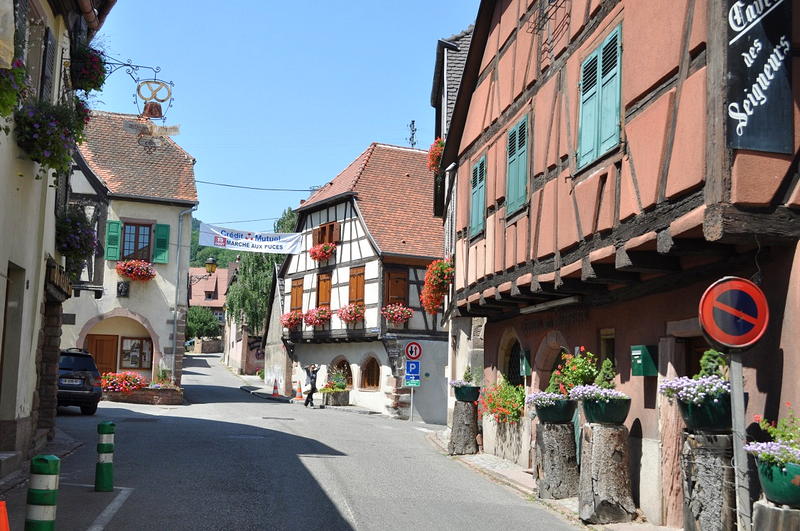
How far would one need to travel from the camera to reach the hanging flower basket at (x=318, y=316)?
115ft

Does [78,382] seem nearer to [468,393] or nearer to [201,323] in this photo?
[468,393]

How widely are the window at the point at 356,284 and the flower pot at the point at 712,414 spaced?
2569 centimetres

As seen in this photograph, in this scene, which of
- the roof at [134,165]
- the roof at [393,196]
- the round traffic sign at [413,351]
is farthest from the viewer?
A: the roof at [393,196]

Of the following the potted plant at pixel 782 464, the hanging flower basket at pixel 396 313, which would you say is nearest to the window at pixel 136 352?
the hanging flower basket at pixel 396 313

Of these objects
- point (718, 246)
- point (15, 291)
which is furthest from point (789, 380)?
point (15, 291)

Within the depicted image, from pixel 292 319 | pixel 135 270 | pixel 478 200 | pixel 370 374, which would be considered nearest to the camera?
pixel 478 200

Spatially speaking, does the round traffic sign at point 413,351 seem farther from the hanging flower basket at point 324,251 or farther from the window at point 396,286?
the hanging flower basket at point 324,251

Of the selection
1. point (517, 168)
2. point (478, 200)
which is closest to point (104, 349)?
point (478, 200)

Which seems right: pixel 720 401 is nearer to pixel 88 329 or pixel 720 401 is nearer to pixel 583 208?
pixel 583 208

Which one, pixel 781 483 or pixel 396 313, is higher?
pixel 396 313

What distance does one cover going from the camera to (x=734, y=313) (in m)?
6.94

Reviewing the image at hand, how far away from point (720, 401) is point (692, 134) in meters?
2.43

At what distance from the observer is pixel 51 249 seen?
14.2 metres

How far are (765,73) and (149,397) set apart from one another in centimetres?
2499
